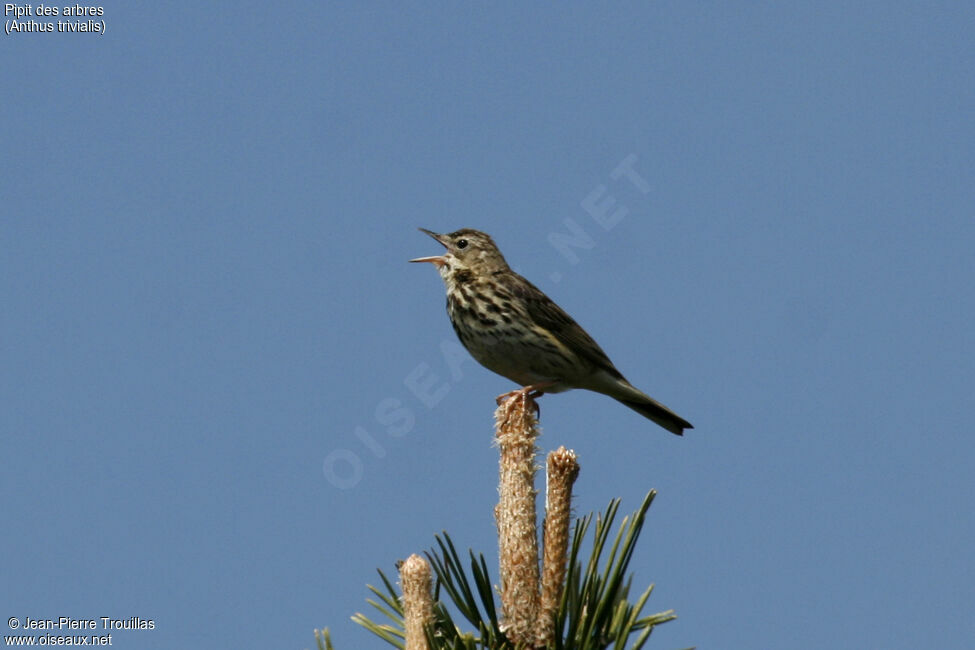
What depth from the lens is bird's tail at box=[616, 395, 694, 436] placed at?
10487 mm

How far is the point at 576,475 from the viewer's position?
4.13m

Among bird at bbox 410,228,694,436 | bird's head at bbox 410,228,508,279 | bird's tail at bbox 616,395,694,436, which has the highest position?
bird's head at bbox 410,228,508,279

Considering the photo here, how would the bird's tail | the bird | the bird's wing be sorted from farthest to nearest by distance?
the bird's tail, the bird's wing, the bird

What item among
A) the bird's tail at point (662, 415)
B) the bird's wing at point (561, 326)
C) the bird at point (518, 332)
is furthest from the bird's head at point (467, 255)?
the bird's tail at point (662, 415)

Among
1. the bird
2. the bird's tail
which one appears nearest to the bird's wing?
the bird

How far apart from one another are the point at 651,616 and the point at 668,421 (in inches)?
261

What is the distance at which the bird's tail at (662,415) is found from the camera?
10.5 metres

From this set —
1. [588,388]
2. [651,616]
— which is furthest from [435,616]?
[588,388]

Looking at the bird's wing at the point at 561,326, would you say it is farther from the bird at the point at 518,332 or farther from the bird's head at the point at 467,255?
the bird's head at the point at 467,255

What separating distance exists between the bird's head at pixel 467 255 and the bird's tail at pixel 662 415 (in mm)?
1852

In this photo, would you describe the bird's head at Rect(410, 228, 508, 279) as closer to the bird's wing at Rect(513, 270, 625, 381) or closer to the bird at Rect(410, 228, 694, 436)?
the bird at Rect(410, 228, 694, 436)

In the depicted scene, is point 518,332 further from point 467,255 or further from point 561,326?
point 467,255

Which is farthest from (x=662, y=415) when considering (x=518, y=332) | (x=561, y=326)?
(x=518, y=332)

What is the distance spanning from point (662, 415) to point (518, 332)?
176 cm
